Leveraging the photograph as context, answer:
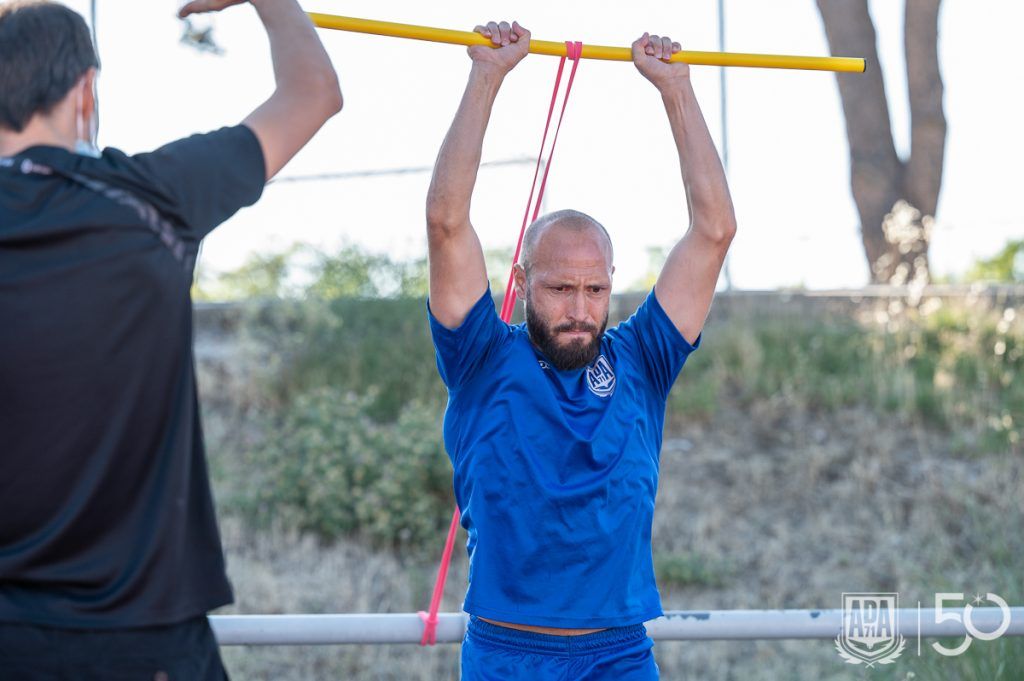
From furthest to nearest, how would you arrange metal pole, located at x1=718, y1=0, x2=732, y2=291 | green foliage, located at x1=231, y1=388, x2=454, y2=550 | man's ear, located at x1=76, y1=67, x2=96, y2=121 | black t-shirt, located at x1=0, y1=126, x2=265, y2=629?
metal pole, located at x1=718, y1=0, x2=732, y2=291
green foliage, located at x1=231, y1=388, x2=454, y2=550
man's ear, located at x1=76, y1=67, x2=96, y2=121
black t-shirt, located at x1=0, y1=126, x2=265, y2=629

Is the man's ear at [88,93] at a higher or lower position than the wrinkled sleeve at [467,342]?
higher

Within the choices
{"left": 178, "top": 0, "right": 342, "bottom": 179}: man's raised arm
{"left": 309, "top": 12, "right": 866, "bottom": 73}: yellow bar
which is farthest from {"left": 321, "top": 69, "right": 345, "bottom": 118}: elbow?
{"left": 309, "top": 12, "right": 866, "bottom": 73}: yellow bar

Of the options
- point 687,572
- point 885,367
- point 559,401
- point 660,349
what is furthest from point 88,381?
point 885,367

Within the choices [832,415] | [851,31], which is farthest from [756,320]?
[851,31]

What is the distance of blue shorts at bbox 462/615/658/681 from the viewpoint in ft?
9.50

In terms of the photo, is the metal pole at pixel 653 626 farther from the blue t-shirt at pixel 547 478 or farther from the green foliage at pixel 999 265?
the green foliage at pixel 999 265

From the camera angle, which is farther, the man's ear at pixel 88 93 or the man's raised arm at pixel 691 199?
the man's raised arm at pixel 691 199

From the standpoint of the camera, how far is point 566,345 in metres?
3.12

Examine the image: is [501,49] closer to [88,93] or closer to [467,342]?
[467,342]

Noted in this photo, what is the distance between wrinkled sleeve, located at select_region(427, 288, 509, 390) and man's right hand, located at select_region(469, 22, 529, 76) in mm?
588

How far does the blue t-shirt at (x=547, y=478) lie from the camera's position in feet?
9.54

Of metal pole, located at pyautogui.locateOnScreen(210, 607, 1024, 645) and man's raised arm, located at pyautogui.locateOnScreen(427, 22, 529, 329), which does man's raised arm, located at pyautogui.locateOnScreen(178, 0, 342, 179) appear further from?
metal pole, located at pyautogui.locateOnScreen(210, 607, 1024, 645)

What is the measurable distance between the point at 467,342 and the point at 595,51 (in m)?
0.86

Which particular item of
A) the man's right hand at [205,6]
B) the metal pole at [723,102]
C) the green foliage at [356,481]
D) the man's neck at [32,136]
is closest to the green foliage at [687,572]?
the green foliage at [356,481]
